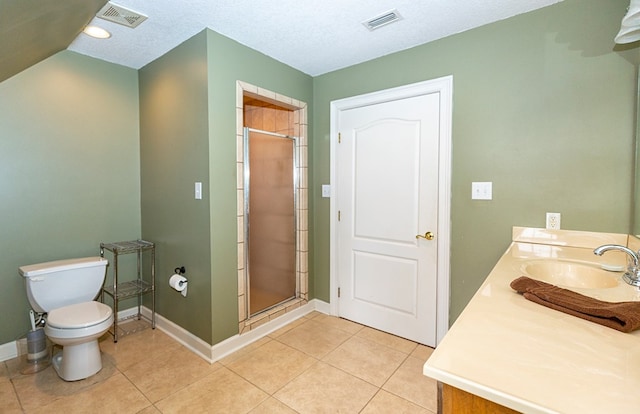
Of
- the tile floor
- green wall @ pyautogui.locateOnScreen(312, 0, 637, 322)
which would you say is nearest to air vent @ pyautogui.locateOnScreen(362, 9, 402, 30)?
green wall @ pyautogui.locateOnScreen(312, 0, 637, 322)

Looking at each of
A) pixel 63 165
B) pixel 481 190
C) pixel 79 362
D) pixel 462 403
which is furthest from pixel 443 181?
pixel 63 165

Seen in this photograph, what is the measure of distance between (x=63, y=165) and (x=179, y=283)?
1405 mm

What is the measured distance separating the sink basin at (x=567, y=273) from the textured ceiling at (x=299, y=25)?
1.58 meters

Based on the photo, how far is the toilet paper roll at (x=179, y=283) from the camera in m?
2.35

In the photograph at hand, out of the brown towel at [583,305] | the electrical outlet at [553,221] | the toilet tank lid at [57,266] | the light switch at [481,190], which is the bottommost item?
the toilet tank lid at [57,266]

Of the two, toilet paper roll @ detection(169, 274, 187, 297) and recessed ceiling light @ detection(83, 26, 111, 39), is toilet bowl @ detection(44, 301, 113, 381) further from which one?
recessed ceiling light @ detection(83, 26, 111, 39)

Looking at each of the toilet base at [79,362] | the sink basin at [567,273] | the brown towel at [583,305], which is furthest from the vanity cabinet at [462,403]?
the toilet base at [79,362]

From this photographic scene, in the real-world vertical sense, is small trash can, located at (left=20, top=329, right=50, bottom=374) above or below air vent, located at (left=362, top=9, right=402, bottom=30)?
below

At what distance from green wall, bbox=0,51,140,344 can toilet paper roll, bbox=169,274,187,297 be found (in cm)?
87

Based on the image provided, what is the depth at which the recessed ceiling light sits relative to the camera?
2108 mm

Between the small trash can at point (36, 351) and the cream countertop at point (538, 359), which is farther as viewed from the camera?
the small trash can at point (36, 351)

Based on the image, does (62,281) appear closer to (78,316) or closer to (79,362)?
(78,316)

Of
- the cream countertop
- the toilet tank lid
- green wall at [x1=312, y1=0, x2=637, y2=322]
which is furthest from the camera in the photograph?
the toilet tank lid

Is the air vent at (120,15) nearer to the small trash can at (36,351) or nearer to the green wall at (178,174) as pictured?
the green wall at (178,174)
